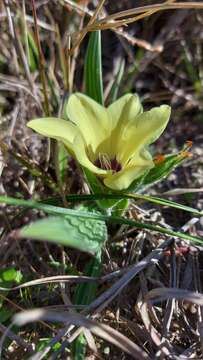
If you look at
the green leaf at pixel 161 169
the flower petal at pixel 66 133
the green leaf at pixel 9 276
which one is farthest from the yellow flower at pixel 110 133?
the green leaf at pixel 9 276

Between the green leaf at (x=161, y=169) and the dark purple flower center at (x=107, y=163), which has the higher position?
the dark purple flower center at (x=107, y=163)

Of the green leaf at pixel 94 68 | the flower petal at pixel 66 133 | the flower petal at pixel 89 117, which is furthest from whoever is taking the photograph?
the green leaf at pixel 94 68

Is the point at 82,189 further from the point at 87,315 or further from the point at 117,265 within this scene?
the point at 87,315

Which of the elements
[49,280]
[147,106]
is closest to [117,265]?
[49,280]

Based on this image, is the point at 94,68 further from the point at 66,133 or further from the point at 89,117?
the point at 66,133

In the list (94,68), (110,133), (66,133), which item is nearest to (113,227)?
(110,133)

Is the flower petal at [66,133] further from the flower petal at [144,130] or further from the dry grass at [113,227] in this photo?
the dry grass at [113,227]

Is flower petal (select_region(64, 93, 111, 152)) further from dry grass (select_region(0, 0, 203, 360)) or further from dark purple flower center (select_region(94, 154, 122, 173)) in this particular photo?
dry grass (select_region(0, 0, 203, 360))

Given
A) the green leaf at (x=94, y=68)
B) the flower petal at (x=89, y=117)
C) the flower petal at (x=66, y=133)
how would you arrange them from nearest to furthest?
the flower petal at (x=66, y=133), the flower petal at (x=89, y=117), the green leaf at (x=94, y=68)
